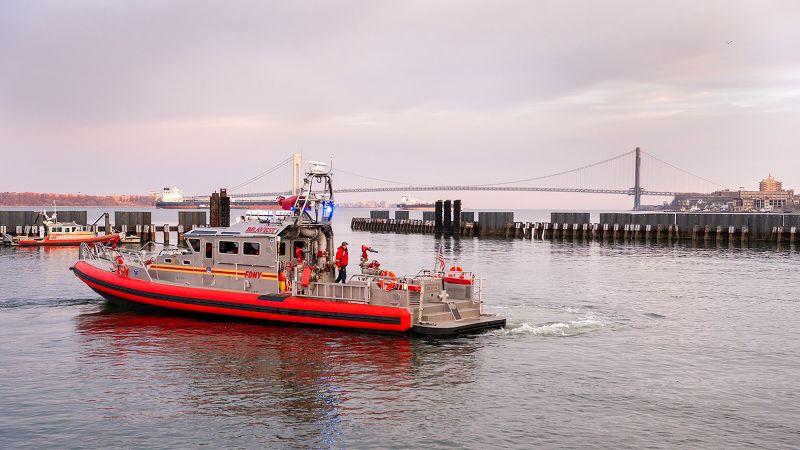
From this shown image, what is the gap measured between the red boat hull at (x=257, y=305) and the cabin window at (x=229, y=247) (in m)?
1.28

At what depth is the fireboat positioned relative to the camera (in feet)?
67.7

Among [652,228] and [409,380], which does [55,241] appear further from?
[652,228]

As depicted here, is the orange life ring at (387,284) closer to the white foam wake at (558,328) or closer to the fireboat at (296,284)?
the fireboat at (296,284)

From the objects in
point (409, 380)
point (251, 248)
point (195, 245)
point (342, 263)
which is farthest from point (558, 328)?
point (195, 245)

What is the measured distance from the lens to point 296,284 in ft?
71.8

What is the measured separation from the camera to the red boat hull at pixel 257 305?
20.4 meters

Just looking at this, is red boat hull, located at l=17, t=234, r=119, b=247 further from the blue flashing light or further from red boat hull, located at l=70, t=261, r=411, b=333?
the blue flashing light

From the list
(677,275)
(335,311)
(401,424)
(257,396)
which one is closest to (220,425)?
(257,396)

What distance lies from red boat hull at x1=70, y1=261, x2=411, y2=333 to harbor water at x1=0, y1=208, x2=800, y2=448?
438 mm

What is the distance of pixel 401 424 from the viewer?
13.4m

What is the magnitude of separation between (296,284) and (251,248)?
2093 millimetres

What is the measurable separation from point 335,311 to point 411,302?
2.18 meters

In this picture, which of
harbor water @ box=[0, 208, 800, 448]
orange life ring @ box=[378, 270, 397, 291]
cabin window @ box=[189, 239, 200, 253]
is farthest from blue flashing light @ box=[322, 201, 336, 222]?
cabin window @ box=[189, 239, 200, 253]

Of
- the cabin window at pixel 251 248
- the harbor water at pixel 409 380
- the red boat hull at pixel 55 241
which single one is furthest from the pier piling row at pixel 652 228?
the cabin window at pixel 251 248
